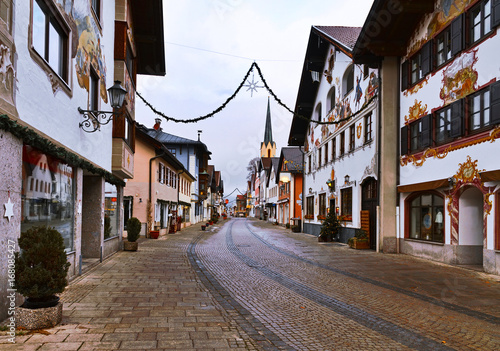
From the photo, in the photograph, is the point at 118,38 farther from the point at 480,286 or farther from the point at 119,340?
the point at 480,286

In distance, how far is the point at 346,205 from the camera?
21.8 m

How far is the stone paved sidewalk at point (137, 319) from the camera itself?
4.90 metres

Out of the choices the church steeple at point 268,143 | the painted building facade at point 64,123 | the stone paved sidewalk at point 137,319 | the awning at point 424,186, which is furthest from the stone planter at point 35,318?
the church steeple at point 268,143

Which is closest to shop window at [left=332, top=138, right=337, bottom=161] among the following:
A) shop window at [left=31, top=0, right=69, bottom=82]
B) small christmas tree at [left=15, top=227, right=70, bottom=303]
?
shop window at [left=31, top=0, right=69, bottom=82]

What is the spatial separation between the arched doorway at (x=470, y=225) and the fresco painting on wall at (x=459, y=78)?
117 inches

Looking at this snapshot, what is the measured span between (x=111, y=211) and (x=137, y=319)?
9.37 meters

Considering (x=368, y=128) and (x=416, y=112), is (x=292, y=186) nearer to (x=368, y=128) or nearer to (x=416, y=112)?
(x=368, y=128)

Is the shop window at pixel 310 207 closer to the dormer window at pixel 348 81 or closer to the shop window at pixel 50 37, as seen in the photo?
the dormer window at pixel 348 81

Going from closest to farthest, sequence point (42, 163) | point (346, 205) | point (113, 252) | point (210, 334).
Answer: point (210, 334) → point (42, 163) → point (113, 252) → point (346, 205)

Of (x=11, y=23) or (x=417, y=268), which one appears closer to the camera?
(x=11, y=23)

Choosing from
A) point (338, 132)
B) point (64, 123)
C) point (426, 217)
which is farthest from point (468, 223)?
point (338, 132)

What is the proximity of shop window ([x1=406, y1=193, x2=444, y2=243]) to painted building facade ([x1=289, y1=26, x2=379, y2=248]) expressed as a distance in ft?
7.15

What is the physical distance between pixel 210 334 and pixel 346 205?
57.0 feet

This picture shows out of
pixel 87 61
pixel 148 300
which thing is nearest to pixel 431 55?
pixel 87 61
